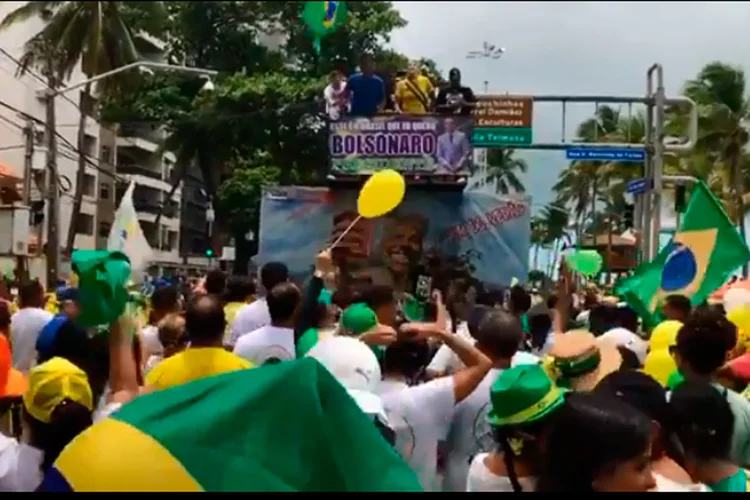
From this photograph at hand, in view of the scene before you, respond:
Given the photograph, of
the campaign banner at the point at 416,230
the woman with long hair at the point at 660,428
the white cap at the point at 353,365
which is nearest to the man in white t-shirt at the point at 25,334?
the white cap at the point at 353,365

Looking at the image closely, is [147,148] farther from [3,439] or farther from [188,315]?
[3,439]

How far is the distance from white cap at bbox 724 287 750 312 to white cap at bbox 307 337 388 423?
314 centimetres

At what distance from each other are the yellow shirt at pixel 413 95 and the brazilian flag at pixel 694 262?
5245 millimetres

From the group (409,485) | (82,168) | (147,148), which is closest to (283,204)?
(147,148)

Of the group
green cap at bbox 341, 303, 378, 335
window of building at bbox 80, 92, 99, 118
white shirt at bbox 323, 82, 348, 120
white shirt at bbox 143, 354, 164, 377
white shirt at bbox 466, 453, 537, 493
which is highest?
white shirt at bbox 323, 82, 348, 120

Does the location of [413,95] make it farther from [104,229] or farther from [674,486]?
[674,486]

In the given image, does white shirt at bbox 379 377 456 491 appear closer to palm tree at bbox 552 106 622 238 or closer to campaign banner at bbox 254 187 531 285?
campaign banner at bbox 254 187 531 285

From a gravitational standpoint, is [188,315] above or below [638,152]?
below

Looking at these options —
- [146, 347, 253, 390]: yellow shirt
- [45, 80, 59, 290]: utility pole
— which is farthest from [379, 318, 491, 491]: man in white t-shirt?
[45, 80, 59, 290]: utility pole

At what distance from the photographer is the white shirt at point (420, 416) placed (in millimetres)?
4598

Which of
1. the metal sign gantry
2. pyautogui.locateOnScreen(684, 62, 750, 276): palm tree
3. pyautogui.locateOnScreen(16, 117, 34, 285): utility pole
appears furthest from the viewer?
pyautogui.locateOnScreen(684, 62, 750, 276): palm tree

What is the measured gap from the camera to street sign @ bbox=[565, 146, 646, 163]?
17.8 metres

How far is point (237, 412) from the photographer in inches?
105

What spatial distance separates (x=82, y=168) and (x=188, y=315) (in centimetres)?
551
